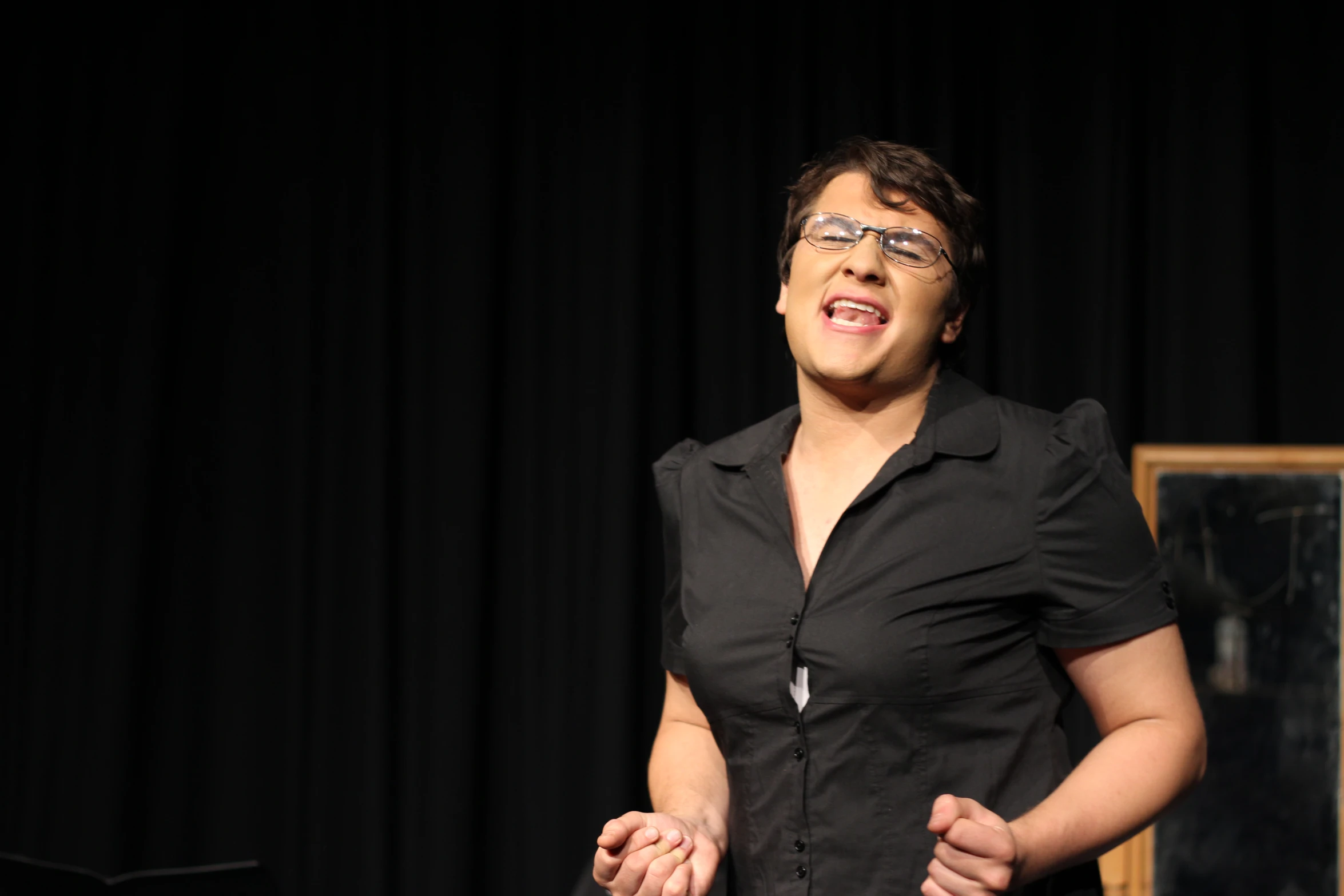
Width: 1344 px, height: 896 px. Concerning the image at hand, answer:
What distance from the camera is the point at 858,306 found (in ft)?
4.52

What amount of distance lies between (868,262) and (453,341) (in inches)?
63.6

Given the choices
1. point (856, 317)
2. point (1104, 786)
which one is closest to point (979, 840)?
point (1104, 786)

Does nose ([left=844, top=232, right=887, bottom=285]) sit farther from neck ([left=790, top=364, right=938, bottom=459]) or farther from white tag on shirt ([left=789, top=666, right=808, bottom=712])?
white tag on shirt ([left=789, top=666, right=808, bottom=712])

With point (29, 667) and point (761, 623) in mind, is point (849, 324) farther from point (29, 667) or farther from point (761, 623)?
point (29, 667)

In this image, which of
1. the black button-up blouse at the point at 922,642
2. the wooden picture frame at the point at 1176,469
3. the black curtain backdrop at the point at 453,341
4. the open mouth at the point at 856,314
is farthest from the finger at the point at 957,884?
the black curtain backdrop at the point at 453,341

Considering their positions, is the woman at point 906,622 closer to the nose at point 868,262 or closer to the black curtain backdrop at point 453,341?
the nose at point 868,262

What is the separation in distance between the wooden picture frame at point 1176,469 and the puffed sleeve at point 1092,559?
126 cm

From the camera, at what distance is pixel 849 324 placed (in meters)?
1.38

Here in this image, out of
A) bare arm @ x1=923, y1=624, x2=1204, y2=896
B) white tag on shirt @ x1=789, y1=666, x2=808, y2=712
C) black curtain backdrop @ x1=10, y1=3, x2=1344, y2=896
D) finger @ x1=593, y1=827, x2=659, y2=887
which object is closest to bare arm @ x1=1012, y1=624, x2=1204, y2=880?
bare arm @ x1=923, y1=624, x2=1204, y2=896

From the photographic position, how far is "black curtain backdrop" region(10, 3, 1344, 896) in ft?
8.72

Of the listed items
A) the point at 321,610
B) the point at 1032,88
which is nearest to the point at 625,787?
the point at 321,610

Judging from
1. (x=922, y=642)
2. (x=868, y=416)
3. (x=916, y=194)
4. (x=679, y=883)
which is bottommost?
(x=679, y=883)

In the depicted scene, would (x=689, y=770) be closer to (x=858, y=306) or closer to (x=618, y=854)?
(x=618, y=854)

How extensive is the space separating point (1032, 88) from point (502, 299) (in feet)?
4.26
